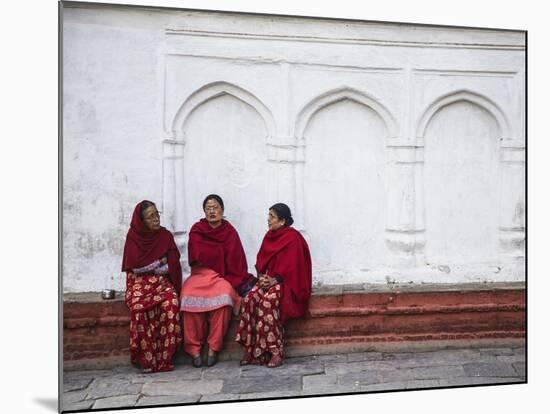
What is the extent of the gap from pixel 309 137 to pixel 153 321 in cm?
193

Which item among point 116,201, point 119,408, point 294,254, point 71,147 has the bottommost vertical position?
point 119,408

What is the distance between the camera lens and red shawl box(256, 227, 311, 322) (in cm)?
582

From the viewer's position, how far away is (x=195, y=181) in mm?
5844

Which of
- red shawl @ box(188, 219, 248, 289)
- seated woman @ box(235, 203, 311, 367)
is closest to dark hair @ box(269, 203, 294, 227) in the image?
seated woman @ box(235, 203, 311, 367)

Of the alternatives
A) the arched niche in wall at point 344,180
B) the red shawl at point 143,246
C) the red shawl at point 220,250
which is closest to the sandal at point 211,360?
the red shawl at point 220,250

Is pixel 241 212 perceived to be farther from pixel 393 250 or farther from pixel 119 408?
pixel 119 408

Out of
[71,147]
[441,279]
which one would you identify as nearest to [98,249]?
[71,147]

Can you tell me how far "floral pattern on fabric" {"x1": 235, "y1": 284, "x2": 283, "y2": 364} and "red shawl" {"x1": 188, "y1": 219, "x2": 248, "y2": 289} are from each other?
208 millimetres

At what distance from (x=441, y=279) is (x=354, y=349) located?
96 cm

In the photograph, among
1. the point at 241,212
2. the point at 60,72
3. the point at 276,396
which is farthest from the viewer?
the point at 241,212

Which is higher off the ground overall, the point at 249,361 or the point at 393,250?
the point at 393,250

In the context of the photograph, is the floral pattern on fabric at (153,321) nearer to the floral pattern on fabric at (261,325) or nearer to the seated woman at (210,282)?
the seated woman at (210,282)

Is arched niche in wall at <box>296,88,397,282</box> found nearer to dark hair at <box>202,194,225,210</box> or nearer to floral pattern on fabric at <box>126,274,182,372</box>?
dark hair at <box>202,194,225,210</box>

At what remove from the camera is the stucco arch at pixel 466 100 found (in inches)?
243
